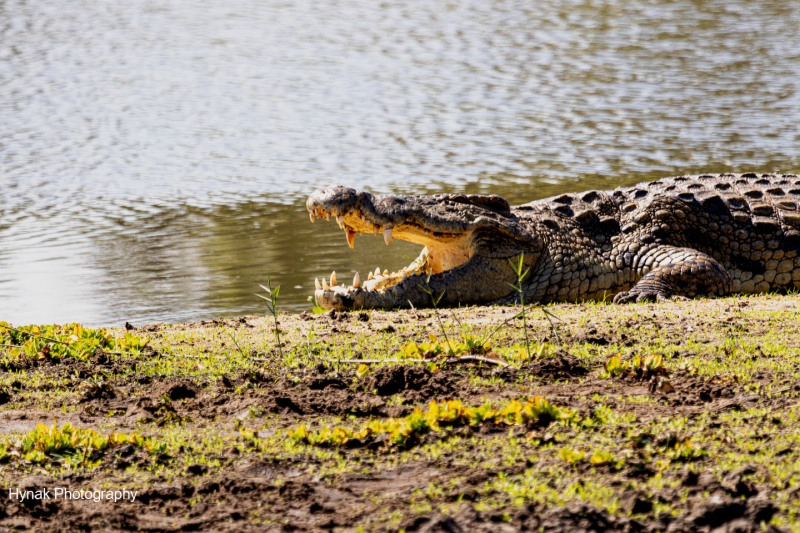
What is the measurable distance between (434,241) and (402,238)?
263 mm

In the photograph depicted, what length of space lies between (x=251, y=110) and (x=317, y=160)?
4.09 m

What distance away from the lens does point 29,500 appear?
266 centimetres

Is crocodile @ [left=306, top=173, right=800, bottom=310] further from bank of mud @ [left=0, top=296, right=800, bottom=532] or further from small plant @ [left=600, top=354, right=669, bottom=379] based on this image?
small plant @ [left=600, top=354, right=669, bottom=379]

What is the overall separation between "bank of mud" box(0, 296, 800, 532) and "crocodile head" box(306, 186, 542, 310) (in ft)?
4.52

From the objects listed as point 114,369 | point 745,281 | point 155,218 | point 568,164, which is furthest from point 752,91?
point 114,369

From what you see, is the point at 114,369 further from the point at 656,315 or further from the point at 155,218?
the point at 155,218

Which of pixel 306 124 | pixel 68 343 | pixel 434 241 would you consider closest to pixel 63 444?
pixel 68 343

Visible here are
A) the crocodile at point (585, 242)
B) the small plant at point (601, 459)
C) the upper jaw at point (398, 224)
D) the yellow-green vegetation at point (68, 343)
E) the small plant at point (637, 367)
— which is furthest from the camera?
the crocodile at point (585, 242)

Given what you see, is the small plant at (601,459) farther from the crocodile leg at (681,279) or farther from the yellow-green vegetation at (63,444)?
the crocodile leg at (681,279)

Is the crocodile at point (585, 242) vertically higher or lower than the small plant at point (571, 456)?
lower

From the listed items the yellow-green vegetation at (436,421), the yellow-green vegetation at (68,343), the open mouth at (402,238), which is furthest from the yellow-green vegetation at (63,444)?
the open mouth at (402,238)

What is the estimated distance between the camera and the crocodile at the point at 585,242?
6086 mm

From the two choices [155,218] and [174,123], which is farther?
[174,123]

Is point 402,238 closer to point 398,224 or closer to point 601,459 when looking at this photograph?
point 398,224
